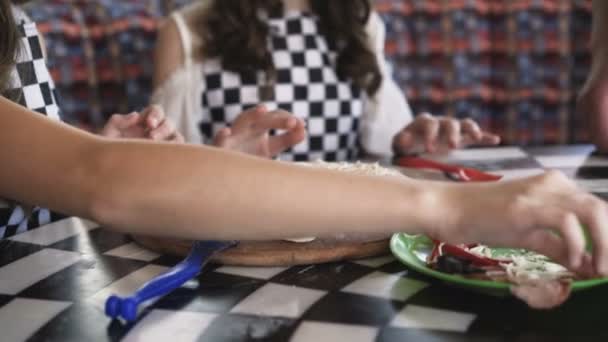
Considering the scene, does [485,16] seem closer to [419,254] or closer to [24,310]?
[419,254]

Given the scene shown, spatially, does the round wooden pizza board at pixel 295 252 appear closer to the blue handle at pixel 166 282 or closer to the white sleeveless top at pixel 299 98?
the blue handle at pixel 166 282

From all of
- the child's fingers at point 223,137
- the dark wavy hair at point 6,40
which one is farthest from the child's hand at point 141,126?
the dark wavy hair at point 6,40

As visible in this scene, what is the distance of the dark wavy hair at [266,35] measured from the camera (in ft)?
5.75

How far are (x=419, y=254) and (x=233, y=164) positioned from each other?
0.26 meters

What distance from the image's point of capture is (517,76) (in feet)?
8.08

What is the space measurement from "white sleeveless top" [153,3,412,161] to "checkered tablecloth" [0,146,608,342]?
967 millimetres

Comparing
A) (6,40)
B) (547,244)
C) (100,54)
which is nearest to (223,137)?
(6,40)

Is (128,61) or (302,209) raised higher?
(128,61)

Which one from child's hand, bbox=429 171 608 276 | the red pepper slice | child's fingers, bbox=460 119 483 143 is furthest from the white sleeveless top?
child's hand, bbox=429 171 608 276

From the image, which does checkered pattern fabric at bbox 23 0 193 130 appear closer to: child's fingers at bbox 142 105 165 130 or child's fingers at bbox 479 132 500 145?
child's fingers at bbox 142 105 165 130

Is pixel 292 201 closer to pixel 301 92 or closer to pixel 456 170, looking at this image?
pixel 456 170

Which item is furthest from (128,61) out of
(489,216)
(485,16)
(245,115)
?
(489,216)

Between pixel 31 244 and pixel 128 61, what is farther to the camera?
pixel 128 61

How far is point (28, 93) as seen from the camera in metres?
1.10
